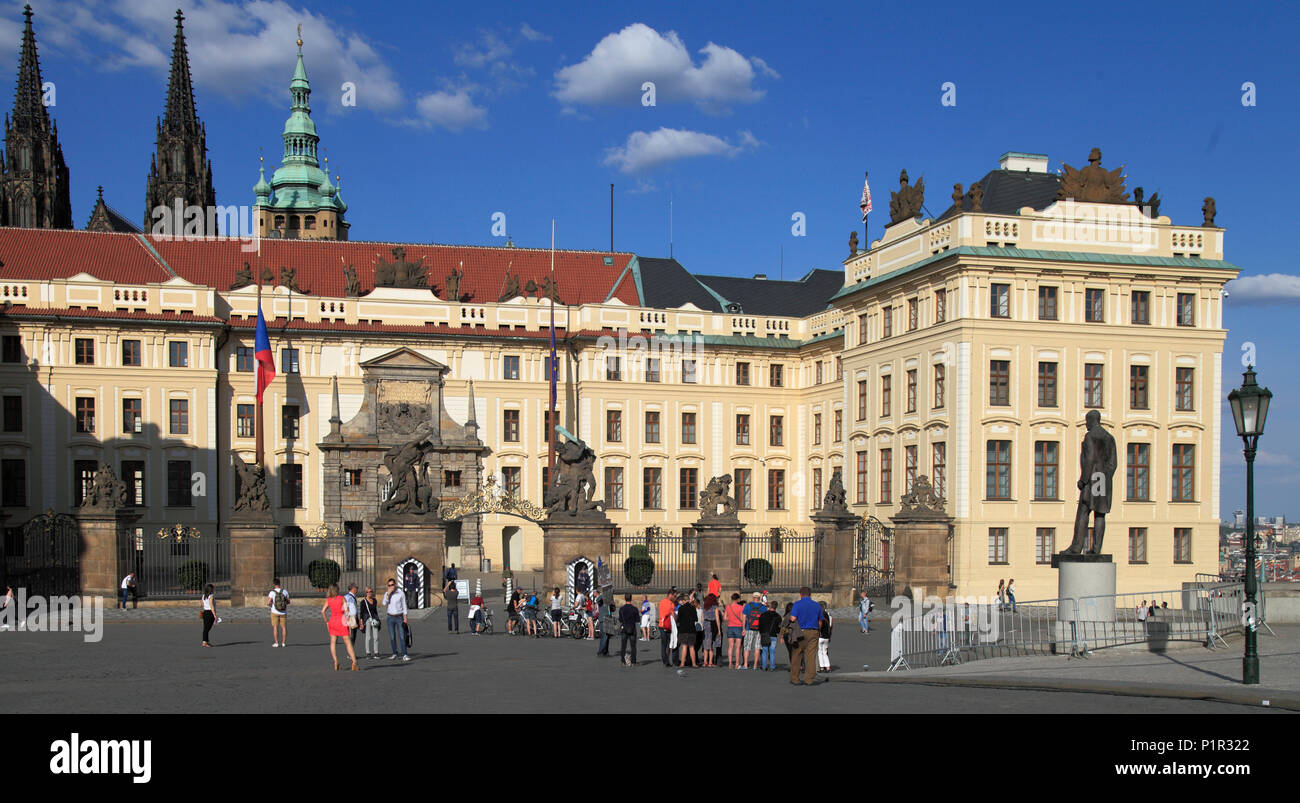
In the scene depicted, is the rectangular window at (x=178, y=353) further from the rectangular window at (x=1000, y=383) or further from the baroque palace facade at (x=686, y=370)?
the rectangular window at (x=1000, y=383)

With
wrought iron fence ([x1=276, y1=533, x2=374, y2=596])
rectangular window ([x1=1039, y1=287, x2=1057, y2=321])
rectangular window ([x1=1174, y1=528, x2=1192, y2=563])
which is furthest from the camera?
rectangular window ([x1=1174, y1=528, x2=1192, y2=563])

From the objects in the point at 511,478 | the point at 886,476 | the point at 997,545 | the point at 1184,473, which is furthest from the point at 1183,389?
the point at 511,478

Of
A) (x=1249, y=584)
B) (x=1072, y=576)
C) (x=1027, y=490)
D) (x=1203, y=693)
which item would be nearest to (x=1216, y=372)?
(x=1027, y=490)

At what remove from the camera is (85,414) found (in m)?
58.5

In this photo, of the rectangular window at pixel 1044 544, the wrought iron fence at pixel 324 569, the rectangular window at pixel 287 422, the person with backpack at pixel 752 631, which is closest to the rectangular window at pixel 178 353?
the rectangular window at pixel 287 422

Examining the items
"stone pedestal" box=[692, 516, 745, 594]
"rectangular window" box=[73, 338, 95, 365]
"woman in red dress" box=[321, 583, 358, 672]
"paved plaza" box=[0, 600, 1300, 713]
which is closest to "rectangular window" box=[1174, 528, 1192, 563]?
"stone pedestal" box=[692, 516, 745, 594]

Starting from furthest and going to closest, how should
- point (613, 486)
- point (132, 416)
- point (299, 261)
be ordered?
point (299, 261) → point (613, 486) → point (132, 416)

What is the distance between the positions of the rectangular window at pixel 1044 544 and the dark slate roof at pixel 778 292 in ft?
79.3

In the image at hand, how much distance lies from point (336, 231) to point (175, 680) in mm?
69532

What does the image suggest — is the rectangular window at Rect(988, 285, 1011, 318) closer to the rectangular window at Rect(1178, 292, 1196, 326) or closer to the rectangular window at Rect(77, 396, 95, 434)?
the rectangular window at Rect(1178, 292, 1196, 326)

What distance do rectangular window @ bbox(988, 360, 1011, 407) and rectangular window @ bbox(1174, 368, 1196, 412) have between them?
6001mm

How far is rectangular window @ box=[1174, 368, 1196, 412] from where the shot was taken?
46.8 metres

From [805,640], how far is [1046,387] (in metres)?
27.8

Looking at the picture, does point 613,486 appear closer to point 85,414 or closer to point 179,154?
point 85,414
